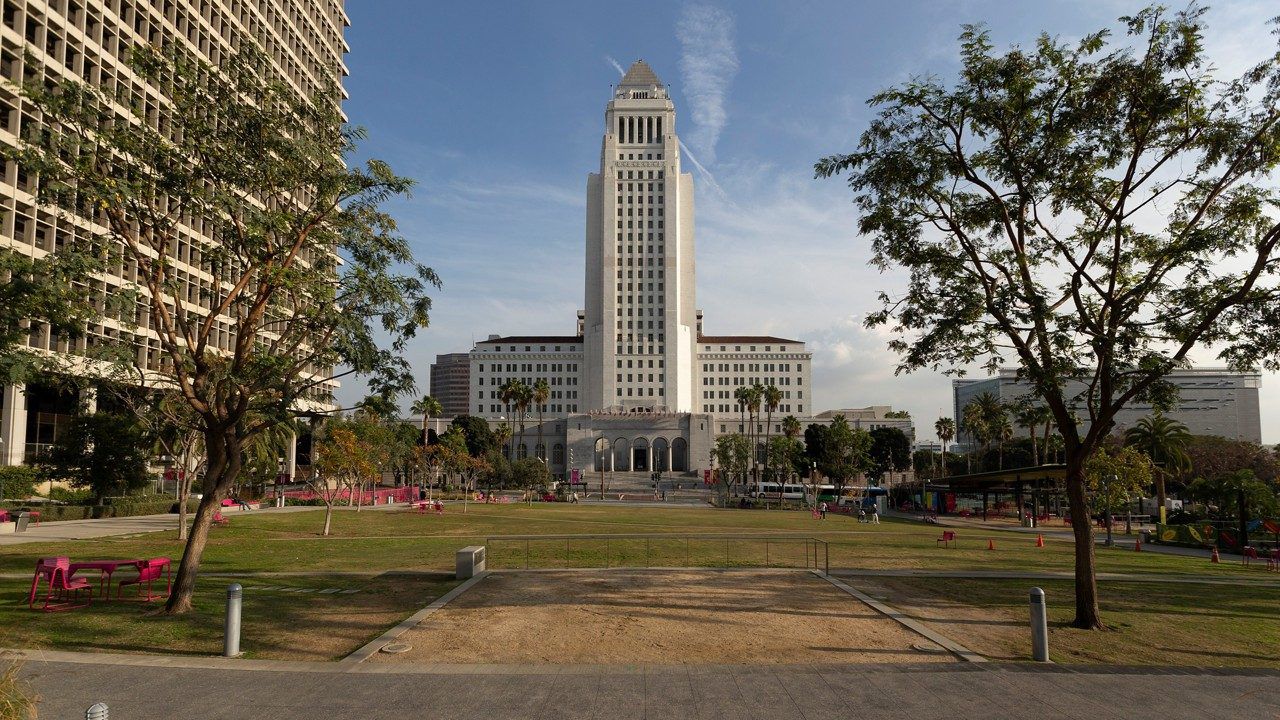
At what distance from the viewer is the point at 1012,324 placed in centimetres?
1523

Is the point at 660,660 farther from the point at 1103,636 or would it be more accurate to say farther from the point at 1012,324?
the point at 1012,324

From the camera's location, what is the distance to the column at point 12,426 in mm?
47781

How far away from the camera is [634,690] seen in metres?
9.93

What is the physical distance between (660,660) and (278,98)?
13.5 metres

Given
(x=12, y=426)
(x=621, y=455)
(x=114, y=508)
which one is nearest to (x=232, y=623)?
(x=114, y=508)

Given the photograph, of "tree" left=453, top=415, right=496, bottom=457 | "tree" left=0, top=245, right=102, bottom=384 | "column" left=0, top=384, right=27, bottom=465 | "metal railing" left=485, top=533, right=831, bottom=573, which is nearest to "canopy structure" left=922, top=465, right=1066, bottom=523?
"metal railing" left=485, top=533, right=831, bottom=573

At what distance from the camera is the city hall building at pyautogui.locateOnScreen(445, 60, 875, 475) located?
13888 centimetres

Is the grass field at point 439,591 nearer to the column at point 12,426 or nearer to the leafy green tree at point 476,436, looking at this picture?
the column at point 12,426

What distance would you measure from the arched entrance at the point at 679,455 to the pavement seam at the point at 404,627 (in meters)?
120

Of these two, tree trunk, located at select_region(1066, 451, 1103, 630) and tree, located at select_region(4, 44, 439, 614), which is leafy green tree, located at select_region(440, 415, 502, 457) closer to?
tree, located at select_region(4, 44, 439, 614)

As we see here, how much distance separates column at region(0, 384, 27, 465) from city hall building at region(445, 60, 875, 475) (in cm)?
9316

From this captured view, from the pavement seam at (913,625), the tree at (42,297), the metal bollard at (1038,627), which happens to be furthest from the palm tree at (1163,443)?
the tree at (42,297)

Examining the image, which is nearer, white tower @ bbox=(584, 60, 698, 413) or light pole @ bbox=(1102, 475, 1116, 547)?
light pole @ bbox=(1102, 475, 1116, 547)

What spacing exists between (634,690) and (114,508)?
46.3 m
